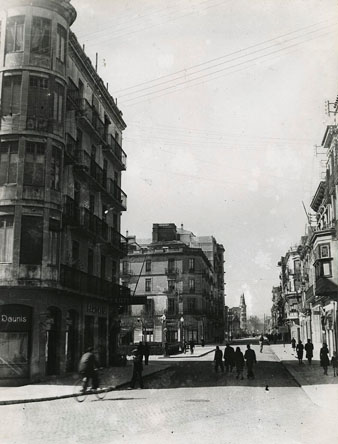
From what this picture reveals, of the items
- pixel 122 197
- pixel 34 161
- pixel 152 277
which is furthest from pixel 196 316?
pixel 34 161

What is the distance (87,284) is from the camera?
27359 millimetres

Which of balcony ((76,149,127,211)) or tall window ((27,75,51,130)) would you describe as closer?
tall window ((27,75,51,130))

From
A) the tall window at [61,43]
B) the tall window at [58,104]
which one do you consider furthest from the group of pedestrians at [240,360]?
the tall window at [61,43]

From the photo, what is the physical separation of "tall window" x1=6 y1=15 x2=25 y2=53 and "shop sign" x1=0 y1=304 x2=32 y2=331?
37.4 feet

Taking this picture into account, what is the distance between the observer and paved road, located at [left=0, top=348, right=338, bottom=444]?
10266mm

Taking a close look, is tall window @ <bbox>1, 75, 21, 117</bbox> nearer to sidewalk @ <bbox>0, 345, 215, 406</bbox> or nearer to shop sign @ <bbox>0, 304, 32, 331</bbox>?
shop sign @ <bbox>0, 304, 32, 331</bbox>

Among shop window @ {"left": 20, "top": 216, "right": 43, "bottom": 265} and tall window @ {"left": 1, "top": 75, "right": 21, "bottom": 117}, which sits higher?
tall window @ {"left": 1, "top": 75, "right": 21, "bottom": 117}

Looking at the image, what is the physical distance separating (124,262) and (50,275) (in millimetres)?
51908

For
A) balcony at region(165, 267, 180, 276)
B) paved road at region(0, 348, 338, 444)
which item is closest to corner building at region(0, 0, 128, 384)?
paved road at region(0, 348, 338, 444)

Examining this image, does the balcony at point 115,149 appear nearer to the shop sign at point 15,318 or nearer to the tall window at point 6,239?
the tall window at point 6,239

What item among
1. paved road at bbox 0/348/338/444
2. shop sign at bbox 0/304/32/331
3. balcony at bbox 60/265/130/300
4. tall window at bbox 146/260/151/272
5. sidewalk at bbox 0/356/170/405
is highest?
tall window at bbox 146/260/151/272

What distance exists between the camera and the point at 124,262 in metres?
74.5

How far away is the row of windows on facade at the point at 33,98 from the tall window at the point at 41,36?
4.22ft

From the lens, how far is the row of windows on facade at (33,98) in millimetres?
23188
